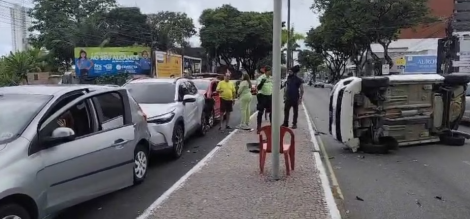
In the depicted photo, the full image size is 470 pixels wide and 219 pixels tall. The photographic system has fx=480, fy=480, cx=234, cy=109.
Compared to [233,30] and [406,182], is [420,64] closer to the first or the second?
[233,30]

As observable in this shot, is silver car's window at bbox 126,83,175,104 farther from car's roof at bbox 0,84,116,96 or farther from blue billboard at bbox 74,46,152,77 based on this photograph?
blue billboard at bbox 74,46,152,77

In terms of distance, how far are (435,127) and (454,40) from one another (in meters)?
16.4

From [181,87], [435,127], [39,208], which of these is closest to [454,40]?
[435,127]

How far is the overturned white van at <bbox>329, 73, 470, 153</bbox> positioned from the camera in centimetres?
963

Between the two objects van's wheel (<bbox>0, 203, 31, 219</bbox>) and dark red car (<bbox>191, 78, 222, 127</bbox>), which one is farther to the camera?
dark red car (<bbox>191, 78, 222, 127</bbox>)

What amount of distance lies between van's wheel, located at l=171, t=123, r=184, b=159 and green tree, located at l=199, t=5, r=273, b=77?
2184 inches

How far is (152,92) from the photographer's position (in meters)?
10.2

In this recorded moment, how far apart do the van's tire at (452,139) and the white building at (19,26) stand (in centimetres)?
3534

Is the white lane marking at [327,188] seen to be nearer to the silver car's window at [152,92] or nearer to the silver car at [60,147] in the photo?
the silver car at [60,147]

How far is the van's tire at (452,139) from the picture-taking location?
1085 cm

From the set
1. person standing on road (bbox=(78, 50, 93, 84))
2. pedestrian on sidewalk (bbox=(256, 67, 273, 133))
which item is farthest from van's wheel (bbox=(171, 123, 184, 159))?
person standing on road (bbox=(78, 50, 93, 84))

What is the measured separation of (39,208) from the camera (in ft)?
14.8

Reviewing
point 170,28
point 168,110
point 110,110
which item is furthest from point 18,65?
point 110,110

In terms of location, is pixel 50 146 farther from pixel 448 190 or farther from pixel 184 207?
pixel 448 190
